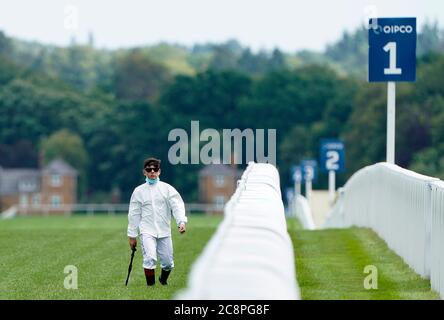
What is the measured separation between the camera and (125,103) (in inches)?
6462

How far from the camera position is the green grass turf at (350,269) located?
15.8 m

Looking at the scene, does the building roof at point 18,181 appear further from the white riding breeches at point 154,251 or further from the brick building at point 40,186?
the white riding breeches at point 154,251

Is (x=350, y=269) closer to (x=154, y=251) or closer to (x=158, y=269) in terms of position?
(x=158, y=269)

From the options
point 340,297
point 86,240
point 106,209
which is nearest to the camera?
point 340,297

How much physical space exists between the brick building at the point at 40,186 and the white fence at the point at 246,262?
469ft

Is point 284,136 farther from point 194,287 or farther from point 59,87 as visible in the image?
point 194,287

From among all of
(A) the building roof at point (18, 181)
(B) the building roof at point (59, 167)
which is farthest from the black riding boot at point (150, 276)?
(A) the building roof at point (18, 181)

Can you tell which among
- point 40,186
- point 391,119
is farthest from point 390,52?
point 40,186

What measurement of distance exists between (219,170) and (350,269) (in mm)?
136542

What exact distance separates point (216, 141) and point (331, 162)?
283ft

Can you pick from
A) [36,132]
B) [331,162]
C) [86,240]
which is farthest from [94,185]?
[86,240]

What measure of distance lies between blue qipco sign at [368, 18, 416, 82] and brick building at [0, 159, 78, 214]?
431 ft

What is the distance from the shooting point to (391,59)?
23875 millimetres
